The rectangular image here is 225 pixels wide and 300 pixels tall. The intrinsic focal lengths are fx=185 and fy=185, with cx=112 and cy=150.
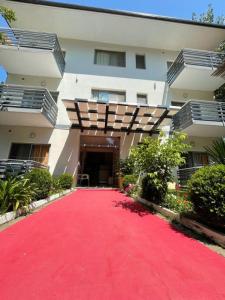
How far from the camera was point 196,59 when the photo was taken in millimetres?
12891

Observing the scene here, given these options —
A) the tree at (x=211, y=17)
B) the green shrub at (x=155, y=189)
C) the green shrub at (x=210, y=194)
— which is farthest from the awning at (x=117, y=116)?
the tree at (x=211, y=17)

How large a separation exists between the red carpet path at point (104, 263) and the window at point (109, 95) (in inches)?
415

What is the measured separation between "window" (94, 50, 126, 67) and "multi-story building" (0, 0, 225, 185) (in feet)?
0.27

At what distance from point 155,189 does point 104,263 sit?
4.78 m

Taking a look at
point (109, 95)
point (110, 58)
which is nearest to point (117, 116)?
point (109, 95)

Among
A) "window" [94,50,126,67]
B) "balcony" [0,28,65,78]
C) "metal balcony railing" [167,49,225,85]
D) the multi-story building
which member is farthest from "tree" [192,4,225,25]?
"balcony" [0,28,65,78]

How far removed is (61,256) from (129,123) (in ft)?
33.9

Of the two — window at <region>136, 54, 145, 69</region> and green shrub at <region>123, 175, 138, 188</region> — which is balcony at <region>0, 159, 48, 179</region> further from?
window at <region>136, 54, 145, 69</region>

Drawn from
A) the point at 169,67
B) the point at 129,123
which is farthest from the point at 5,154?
the point at 169,67

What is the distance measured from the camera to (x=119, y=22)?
13156 millimetres

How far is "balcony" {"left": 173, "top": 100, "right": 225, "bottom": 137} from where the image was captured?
11146mm

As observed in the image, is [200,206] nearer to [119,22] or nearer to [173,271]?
[173,271]

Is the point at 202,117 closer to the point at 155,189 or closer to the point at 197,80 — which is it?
the point at 197,80

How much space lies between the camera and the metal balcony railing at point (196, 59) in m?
12.6
